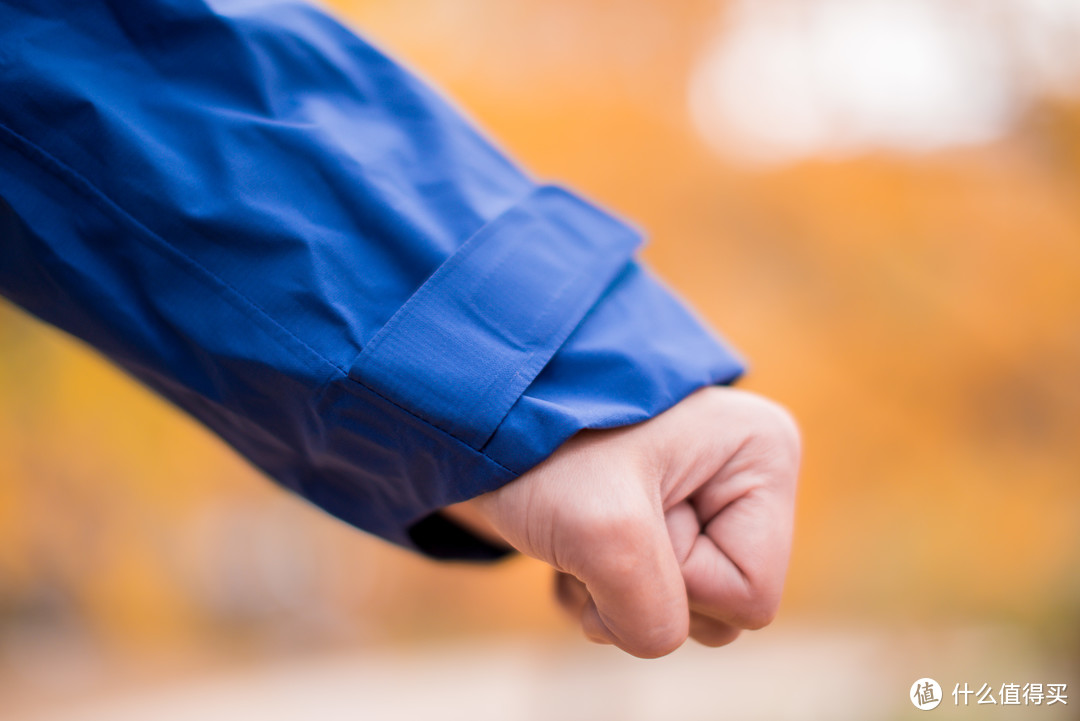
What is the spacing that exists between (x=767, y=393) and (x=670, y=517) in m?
2.00

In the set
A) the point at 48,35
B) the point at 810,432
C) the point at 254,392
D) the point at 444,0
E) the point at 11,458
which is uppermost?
the point at 444,0

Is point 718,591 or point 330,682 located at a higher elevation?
point 718,591

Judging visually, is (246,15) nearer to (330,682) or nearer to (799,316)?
(330,682)

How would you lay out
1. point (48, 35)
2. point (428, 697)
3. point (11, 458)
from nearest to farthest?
point (48, 35) → point (11, 458) → point (428, 697)

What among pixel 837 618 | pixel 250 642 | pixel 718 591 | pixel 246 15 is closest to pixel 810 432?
pixel 837 618

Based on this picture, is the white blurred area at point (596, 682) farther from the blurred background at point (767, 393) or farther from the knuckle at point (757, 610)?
the knuckle at point (757, 610)

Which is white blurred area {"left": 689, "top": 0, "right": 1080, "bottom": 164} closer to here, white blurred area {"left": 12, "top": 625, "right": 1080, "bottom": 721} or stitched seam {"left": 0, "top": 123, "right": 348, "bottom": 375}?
white blurred area {"left": 12, "top": 625, "right": 1080, "bottom": 721}

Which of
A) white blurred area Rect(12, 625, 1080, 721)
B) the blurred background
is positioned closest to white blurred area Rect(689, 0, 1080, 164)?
the blurred background

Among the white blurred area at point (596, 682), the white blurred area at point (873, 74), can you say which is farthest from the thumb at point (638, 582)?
the white blurred area at point (873, 74)

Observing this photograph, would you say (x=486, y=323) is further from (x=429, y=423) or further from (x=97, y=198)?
(x=97, y=198)

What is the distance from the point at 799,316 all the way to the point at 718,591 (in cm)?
209

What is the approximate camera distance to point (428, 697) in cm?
187

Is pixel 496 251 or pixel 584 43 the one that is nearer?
pixel 496 251

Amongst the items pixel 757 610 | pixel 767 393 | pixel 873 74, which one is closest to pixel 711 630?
pixel 757 610
